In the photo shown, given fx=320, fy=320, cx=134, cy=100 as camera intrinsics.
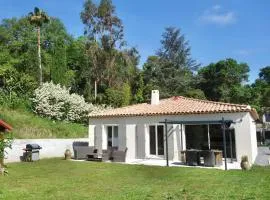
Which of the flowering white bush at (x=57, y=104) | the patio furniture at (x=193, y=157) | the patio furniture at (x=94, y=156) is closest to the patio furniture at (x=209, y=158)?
the patio furniture at (x=193, y=157)

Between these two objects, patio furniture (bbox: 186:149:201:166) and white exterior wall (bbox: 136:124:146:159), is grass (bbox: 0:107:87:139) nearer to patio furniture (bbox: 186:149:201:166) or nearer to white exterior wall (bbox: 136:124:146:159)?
white exterior wall (bbox: 136:124:146:159)

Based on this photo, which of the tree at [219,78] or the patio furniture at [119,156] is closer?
the patio furniture at [119,156]

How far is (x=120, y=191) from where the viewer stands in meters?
10.9

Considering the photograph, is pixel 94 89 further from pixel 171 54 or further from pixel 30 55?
pixel 171 54

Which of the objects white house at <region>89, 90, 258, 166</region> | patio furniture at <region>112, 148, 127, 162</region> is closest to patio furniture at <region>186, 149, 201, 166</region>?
white house at <region>89, 90, 258, 166</region>

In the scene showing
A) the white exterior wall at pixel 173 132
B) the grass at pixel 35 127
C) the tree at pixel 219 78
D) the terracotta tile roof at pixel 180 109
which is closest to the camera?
the white exterior wall at pixel 173 132

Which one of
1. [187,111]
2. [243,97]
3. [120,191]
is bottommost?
[120,191]

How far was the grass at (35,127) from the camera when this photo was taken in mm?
25828

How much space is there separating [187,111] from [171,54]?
140 feet

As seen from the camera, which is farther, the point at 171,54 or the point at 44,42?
the point at 171,54

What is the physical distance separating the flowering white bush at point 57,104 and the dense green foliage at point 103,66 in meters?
1.50

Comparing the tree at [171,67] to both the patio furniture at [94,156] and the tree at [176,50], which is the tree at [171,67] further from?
the patio furniture at [94,156]

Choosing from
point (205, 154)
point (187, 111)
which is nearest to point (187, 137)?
point (187, 111)

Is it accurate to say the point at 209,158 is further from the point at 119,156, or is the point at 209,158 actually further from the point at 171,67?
the point at 171,67
